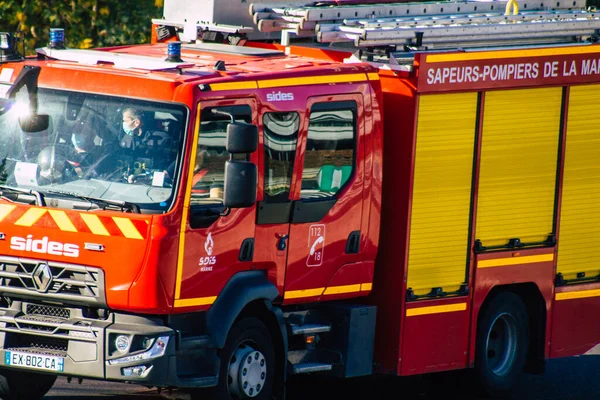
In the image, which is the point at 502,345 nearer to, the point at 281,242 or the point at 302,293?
the point at 302,293

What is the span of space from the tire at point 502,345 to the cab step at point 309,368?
184 centimetres

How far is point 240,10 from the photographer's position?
37.8 feet

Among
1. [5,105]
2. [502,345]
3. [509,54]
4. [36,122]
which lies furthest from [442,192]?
[5,105]

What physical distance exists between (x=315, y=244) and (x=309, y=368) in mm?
956

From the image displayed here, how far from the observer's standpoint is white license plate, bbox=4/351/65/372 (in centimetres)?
895

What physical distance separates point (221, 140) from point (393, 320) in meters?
2.30

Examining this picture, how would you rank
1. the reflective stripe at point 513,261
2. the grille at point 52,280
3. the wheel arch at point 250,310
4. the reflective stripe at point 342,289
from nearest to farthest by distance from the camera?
the grille at point 52,280 → the wheel arch at point 250,310 → the reflective stripe at point 342,289 → the reflective stripe at point 513,261

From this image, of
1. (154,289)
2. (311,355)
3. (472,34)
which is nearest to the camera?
(154,289)

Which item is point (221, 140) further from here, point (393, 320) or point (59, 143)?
point (393, 320)

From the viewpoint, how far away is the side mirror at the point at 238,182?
8.96 m

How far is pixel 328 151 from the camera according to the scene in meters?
10.1

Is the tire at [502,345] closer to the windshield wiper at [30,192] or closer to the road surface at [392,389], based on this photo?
the road surface at [392,389]

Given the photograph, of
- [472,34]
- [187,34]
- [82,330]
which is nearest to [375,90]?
[472,34]

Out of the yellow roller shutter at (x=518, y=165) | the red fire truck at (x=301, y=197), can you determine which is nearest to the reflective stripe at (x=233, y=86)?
the red fire truck at (x=301, y=197)
